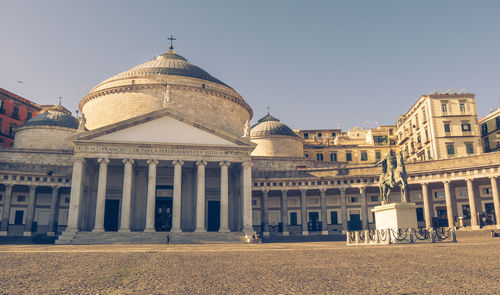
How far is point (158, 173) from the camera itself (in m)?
43.5

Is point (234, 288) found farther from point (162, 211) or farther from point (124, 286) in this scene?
point (162, 211)

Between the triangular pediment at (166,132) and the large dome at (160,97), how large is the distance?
7990mm

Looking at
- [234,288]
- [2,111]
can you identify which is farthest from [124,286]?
[2,111]

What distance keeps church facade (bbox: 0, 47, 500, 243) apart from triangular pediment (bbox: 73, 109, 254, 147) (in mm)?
100

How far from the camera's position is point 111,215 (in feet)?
139

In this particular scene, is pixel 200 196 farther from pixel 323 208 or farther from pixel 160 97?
pixel 160 97

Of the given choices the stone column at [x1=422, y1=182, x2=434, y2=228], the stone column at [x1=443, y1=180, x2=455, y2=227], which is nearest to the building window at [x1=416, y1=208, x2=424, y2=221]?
the stone column at [x1=422, y1=182, x2=434, y2=228]

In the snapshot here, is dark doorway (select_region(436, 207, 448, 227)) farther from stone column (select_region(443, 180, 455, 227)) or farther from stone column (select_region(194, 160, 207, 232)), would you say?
stone column (select_region(194, 160, 207, 232))

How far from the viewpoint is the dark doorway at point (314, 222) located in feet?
160

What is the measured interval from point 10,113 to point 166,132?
40483 millimetres

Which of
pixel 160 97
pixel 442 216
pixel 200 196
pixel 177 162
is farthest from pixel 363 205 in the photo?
pixel 160 97

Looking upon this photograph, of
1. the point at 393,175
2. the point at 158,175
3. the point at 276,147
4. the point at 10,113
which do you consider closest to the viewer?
the point at 393,175

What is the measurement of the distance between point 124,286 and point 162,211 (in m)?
34.1

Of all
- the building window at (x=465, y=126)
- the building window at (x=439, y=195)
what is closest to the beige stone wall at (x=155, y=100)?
the building window at (x=439, y=195)
